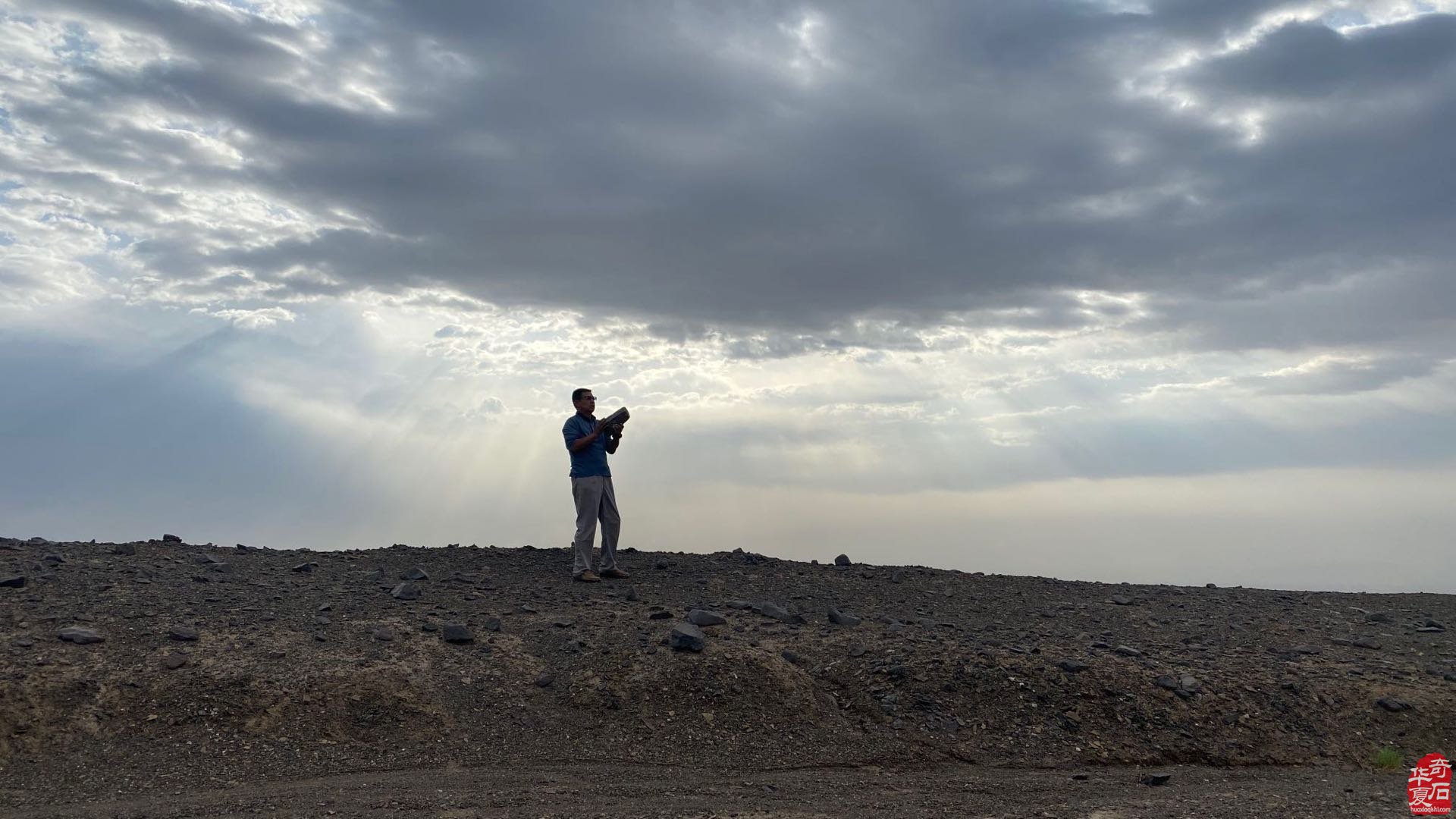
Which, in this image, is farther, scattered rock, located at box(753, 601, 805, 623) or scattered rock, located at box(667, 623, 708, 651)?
scattered rock, located at box(753, 601, 805, 623)

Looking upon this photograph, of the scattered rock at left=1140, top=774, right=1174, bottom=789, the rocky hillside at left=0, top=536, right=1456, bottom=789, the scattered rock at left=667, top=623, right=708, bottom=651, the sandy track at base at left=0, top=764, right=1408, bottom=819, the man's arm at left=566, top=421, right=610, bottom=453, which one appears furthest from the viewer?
the man's arm at left=566, top=421, right=610, bottom=453

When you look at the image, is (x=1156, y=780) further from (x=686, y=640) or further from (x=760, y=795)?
(x=686, y=640)

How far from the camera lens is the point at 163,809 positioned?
30.2 feet

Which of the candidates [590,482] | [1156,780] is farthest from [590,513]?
[1156,780]

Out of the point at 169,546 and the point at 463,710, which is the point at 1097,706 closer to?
the point at 463,710

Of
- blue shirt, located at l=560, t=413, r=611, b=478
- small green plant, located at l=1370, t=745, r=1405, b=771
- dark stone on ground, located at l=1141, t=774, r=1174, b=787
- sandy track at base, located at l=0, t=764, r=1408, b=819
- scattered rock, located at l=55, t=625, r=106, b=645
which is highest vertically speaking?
blue shirt, located at l=560, t=413, r=611, b=478

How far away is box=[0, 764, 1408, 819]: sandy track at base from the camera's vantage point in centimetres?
909

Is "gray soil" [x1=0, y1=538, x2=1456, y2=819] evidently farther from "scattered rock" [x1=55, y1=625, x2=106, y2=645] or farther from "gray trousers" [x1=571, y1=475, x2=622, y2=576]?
"gray trousers" [x1=571, y1=475, x2=622, y2=576]

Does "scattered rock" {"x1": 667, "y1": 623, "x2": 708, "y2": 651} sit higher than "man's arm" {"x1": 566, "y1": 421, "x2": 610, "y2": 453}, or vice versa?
"man's arm" {"x1": 566, "y1": 421, "x2": 610, "y2": 453}

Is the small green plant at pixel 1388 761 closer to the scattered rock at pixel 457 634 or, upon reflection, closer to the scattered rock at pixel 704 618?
the scattered rock at pixel 704 618

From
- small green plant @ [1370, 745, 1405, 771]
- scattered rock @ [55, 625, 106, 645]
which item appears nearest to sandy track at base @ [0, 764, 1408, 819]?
small green plant @ [1370, 745, 1405, 771]

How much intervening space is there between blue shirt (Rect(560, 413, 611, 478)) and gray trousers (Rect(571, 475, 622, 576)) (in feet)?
0.34

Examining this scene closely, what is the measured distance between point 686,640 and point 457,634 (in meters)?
2.82

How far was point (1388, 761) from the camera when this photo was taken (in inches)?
435
